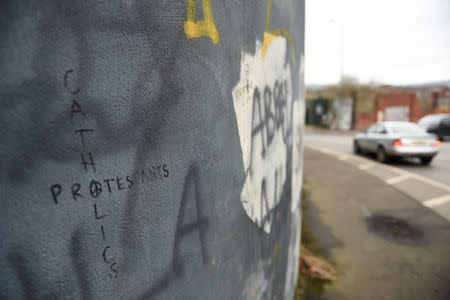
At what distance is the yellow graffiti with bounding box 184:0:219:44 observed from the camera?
3.03 ft

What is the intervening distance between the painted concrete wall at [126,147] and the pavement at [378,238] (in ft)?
8.91

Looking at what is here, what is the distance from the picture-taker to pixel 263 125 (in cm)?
163

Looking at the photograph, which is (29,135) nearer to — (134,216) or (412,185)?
(134,216)

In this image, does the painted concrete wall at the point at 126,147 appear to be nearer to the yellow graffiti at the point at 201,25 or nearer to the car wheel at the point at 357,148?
the yellow graffiti at the point at 201,25

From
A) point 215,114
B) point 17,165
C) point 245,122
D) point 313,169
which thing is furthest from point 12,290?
point 313,169

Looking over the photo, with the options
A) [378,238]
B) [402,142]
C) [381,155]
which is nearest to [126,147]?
[378,238]

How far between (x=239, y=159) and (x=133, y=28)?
0.78 m

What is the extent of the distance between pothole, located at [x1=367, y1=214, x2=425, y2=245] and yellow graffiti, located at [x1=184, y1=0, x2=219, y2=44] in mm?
4550

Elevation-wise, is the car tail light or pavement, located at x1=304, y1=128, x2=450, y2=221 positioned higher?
the car tail light

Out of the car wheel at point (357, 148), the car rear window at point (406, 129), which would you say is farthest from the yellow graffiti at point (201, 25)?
the car wheel at point (357, 148)

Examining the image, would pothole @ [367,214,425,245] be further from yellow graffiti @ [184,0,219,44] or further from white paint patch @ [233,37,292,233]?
Answer: yellow graffiti @ [184,0,219,44]

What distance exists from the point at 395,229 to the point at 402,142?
492 cm

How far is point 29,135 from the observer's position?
1.95ft

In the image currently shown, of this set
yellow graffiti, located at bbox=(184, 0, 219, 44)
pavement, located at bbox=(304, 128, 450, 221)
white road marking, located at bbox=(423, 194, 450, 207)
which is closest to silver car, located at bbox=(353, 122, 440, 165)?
pavement, located at bbox=(304, 128, 450, 221)
